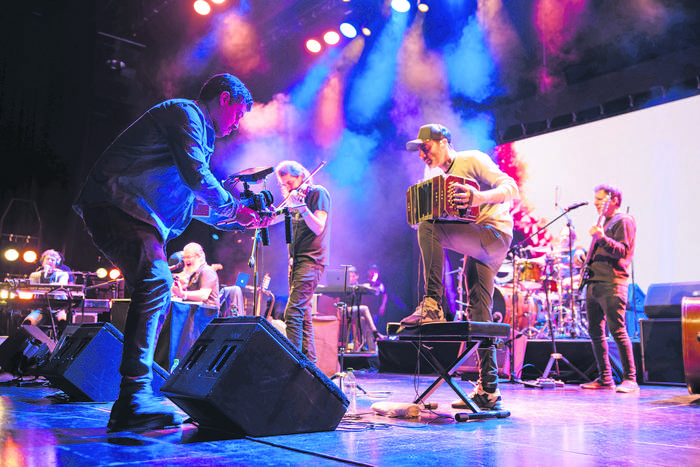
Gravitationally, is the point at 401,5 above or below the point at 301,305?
above

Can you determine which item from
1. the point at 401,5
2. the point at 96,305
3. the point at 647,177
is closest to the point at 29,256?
the point at 96,305

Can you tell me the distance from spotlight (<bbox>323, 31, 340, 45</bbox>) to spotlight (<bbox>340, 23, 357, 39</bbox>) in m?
0.14

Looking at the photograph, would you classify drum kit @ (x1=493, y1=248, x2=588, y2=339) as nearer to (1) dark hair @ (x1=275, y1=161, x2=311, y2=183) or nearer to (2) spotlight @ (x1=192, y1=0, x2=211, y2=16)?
(1) dark hair @ (x1=275, y1=161, x2=311, y2=183)

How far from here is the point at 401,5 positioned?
10492mm

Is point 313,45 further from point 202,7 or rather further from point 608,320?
point 608,320

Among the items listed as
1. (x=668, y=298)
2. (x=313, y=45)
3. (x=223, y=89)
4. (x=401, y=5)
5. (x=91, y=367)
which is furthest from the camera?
(x=313, y=45)

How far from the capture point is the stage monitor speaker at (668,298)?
6758 millimetres

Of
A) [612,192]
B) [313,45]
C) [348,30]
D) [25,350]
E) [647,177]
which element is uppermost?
[348,30]

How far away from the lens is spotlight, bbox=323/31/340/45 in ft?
36.6

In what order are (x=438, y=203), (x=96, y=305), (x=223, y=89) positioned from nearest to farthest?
(x=223, y=89), (x=438, y=203), (x=96, y=305)

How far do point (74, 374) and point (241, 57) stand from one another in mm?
8832

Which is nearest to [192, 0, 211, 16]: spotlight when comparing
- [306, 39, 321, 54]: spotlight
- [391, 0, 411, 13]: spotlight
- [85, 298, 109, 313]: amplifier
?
[306, 39, 321, 54]: spotlight

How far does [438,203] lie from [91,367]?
2811mm

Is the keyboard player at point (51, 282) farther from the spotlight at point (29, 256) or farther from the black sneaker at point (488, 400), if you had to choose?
the black sneaker at point (488, 400)
